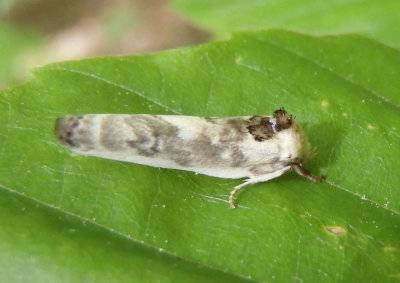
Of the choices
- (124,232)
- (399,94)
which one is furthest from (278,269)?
(399,94)

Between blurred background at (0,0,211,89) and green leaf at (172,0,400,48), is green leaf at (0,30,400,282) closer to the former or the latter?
green leaf at (172,0,400,48)

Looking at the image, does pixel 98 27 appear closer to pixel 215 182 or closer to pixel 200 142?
pixel 200 142

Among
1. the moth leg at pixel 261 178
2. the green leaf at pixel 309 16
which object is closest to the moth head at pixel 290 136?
the moth leg at pixel 261 178

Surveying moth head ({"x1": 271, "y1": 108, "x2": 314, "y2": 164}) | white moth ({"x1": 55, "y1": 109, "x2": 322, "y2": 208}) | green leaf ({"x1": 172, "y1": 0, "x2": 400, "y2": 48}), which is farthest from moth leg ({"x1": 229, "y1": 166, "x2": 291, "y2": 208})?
green leaf ({"x1": 172, "y1": 0, "x2": 400, "y2": 48})

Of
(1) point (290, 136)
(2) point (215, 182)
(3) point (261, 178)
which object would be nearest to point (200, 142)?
(2) point (215, 182)

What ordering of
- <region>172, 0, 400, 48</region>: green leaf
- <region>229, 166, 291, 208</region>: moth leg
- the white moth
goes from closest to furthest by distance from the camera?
1. the white moth
2. <region>229, 166, 291, 208</region>: moth leg
3. <region>172, 0, 400, 48</region>: green leaf

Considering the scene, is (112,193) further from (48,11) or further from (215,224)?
(48,11)

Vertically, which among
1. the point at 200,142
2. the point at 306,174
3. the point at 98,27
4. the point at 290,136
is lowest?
the point at 306,174

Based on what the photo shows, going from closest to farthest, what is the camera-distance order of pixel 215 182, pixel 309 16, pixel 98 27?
pixel 215 182, pixel 309 16, pixel 98 27
